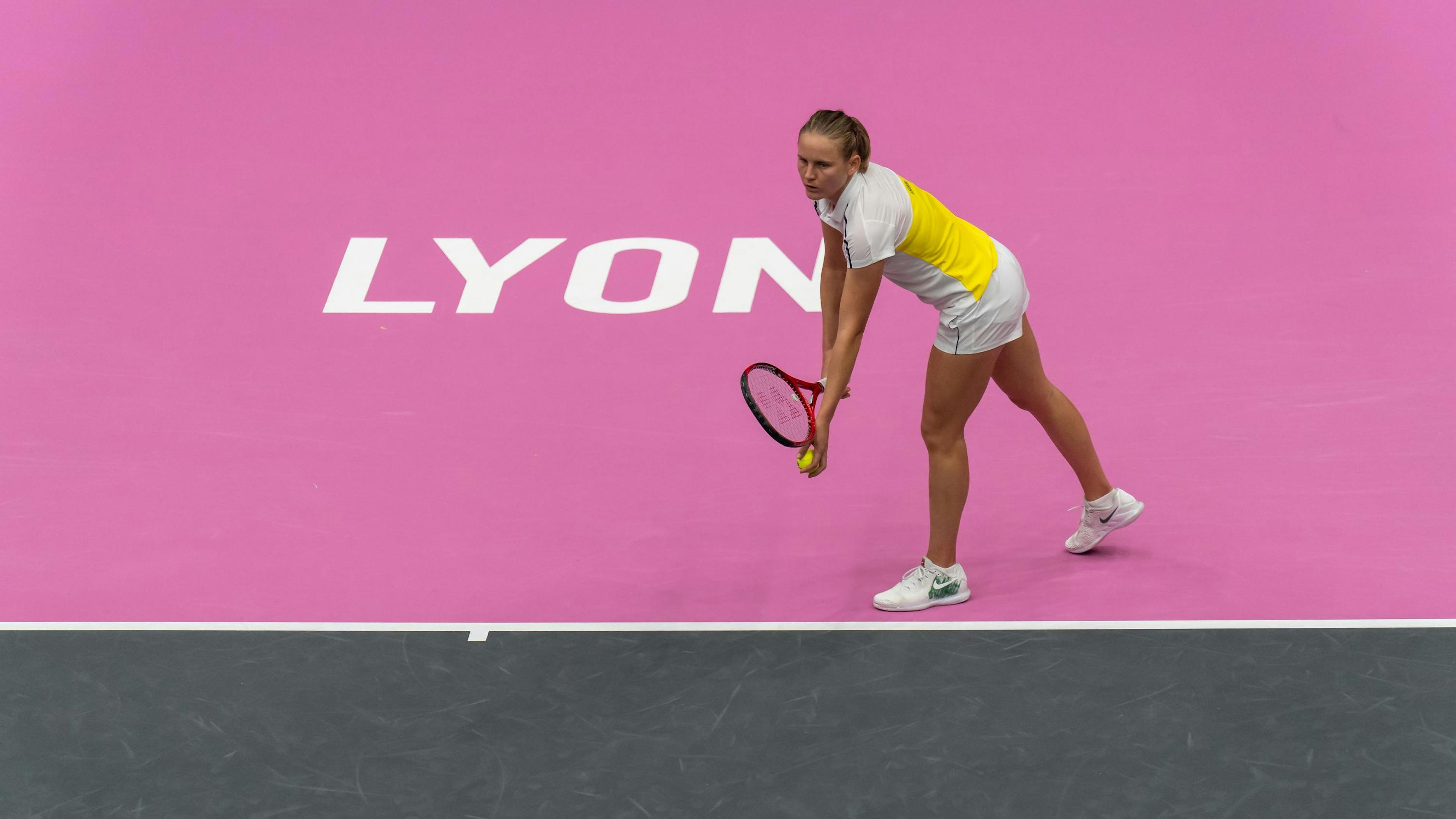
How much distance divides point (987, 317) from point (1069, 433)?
66 centimetres

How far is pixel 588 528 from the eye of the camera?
546 cm

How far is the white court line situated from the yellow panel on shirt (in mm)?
1130

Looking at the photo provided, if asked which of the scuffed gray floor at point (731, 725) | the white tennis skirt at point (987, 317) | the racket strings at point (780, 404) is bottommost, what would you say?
the scuffed gray floor at point (731, 725)

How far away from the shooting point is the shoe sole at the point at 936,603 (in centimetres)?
488

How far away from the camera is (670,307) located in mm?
6781

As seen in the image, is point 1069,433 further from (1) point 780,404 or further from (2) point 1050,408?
(1) point 780,404

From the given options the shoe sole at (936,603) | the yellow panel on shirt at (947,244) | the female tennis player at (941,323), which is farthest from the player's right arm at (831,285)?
the shoe sole at (936,603)

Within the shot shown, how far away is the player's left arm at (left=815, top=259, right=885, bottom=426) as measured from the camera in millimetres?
→ 4324

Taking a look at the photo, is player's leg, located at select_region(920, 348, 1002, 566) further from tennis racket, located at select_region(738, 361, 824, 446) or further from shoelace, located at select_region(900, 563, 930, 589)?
tennis racket, located at select_region(738, 361, 824, 446)

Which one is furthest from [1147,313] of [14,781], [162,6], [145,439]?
[162,6]

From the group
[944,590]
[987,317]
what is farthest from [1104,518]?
[987,317]

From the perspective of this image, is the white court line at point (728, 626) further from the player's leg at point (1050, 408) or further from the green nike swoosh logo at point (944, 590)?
the player's leg at point (1050, 408)

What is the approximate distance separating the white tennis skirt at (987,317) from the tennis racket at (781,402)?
458 millimetres

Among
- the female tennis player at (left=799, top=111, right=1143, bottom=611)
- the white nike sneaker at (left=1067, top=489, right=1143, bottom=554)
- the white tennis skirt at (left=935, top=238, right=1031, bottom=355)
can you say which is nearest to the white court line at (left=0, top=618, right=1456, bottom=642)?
the female tennis player at (left=799, top=111, right=1143, bottom=611)
